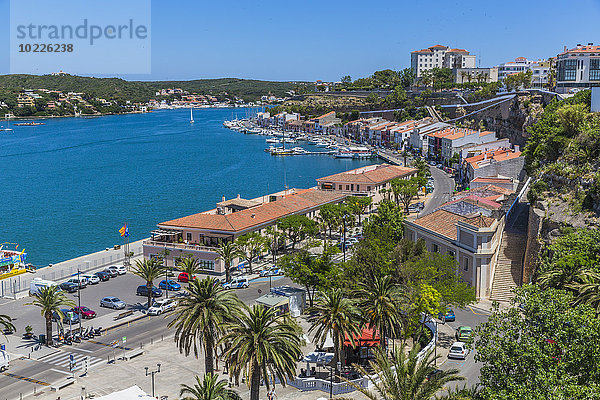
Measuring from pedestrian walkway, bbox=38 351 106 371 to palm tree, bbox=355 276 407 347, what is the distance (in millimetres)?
13555

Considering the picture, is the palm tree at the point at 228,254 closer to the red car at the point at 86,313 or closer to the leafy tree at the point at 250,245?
the leafy tree at the point at 250,245

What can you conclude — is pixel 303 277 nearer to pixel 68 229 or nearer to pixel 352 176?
pixel 352 176

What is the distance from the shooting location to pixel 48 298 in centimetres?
3300

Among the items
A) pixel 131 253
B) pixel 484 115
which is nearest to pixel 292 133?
pixel 484 115

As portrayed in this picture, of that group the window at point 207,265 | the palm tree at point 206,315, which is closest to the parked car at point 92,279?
the window at point 207,265

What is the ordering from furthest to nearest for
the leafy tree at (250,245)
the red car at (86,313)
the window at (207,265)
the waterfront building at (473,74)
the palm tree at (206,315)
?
the waterfront building at (473,74) < the window at (207,265) < the leafy tree at (250,245) < the red car at (86,313) < the palm tree at (206,315)

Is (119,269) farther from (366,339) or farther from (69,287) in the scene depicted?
(366,339)

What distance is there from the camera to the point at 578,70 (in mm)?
87062

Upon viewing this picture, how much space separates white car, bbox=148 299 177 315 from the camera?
37.1 metres

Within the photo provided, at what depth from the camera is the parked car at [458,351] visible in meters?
27.9

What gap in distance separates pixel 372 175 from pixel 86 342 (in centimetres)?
4881

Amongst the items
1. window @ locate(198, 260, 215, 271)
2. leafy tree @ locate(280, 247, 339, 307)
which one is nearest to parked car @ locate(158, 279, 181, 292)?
window @ locate(198, 260, 215, 271)

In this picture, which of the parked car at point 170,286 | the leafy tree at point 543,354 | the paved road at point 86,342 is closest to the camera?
the leafy tree at point 543,354

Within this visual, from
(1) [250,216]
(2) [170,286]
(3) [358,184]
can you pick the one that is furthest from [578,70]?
(2) [170,286]
